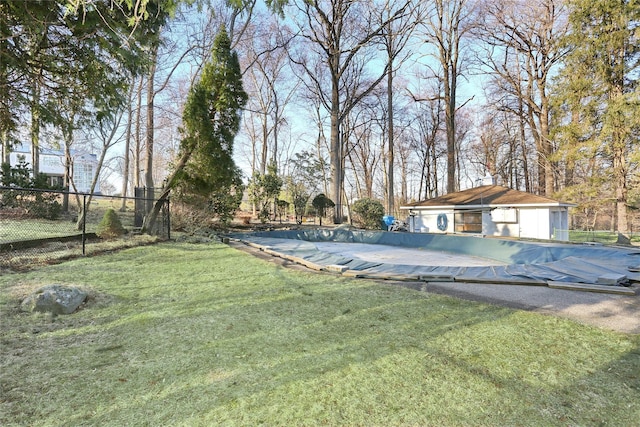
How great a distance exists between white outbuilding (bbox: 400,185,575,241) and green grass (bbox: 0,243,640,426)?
1189 centimetres

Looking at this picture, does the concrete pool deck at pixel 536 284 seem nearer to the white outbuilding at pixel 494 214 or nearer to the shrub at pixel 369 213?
the white outbuilding at pixel 494 214

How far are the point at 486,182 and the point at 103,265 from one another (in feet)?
58.0

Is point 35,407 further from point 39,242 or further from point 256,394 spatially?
point 39,242

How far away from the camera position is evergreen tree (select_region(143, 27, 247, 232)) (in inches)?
374

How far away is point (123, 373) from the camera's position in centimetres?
191

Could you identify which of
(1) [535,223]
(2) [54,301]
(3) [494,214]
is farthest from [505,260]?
(2) [54,301]

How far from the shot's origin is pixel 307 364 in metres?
2.02

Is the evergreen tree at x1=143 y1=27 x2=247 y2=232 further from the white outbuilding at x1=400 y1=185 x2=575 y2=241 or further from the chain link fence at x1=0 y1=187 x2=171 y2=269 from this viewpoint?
the white outbuilding at x1=400 y1=185 x2=575 y2=241

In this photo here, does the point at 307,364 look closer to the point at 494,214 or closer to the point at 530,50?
the point at 494,214

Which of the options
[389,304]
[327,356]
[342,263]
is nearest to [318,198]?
[342,263]

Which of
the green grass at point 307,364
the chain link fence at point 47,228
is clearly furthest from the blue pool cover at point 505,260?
the chain link fence at point 47,228

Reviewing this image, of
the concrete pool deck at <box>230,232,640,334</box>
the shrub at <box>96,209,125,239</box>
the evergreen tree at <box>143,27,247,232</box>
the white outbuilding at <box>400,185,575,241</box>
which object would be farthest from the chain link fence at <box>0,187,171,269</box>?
the white outbuilding at <box>400,185,575,241</box>

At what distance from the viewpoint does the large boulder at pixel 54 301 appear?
2.84 m

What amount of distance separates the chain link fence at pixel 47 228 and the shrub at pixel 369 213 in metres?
9.70
